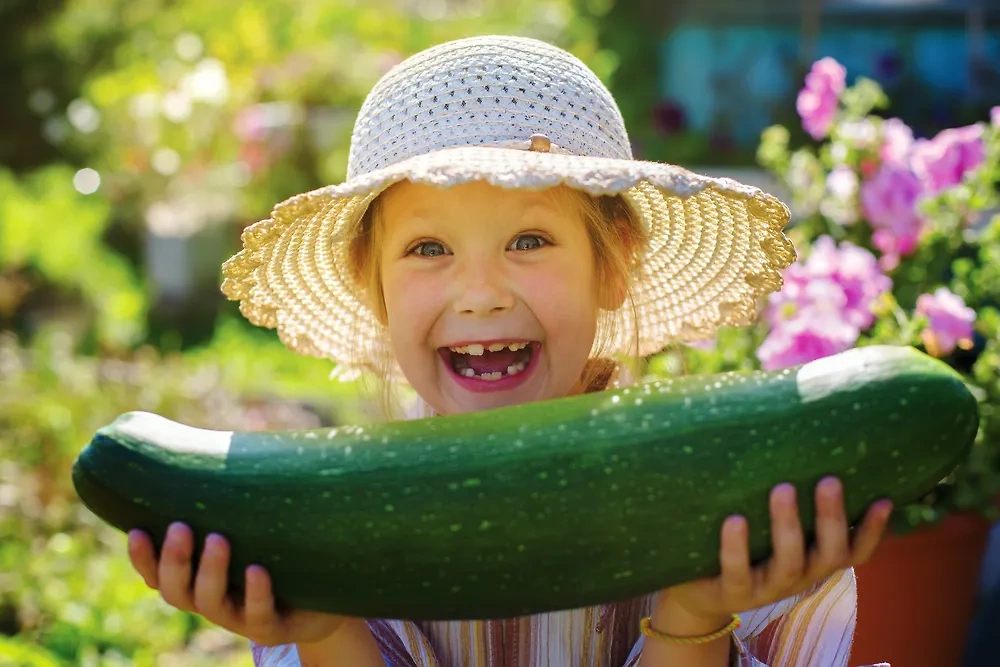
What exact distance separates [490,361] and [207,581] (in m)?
0.64

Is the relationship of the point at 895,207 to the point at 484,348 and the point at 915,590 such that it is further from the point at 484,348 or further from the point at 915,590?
the point at 484,348

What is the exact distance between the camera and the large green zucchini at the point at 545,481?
1.58 m

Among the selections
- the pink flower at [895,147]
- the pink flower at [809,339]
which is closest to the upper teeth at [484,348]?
the pink flower at [809,339]

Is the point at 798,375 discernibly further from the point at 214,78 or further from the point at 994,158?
the point at 214,78

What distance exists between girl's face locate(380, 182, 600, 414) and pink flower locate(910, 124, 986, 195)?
1547mm

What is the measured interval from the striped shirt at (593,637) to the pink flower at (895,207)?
4.79 feet

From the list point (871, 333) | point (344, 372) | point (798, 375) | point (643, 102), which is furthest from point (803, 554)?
point (643, 102)

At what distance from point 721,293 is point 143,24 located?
23.4ft

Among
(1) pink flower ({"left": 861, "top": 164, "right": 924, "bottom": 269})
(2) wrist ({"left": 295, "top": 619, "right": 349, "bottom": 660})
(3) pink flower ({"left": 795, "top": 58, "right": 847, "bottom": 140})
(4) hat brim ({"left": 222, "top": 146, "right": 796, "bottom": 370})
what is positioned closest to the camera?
(4) hat brim ({"left": 222, "top": 146, "right": 796, "bottom": 370})

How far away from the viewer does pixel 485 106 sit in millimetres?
1911

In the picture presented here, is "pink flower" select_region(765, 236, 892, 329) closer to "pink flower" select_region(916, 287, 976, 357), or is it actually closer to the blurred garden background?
the blurred garden background

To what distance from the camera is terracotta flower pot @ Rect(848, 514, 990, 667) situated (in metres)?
2.75

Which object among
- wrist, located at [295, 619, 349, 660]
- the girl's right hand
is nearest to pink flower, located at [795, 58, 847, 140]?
wrist, located at [295, 619, 349, 660]

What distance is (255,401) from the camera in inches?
219
